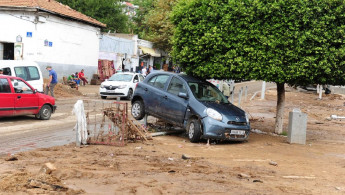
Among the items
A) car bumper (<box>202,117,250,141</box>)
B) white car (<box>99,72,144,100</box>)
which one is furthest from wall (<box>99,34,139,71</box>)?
car bumper (<box>202,117,250,141</box>)

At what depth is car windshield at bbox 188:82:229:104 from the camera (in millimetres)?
12461

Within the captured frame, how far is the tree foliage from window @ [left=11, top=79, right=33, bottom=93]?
201 inches

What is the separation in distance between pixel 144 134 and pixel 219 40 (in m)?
3.53

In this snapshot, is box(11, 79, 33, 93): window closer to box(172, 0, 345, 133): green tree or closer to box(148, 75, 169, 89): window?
box(148, 75, 169, 89): window

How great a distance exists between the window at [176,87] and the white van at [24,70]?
7818 millimetres

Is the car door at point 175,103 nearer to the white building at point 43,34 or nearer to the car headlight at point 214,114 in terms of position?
the car headlight at point 214,114

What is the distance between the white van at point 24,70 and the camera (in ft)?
58.1

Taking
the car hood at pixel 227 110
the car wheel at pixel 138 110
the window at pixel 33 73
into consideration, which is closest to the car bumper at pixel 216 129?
the car hood at pixel 227 110

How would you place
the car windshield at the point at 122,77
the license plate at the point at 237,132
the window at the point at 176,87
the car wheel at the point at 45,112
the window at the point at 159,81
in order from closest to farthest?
the license plate at the point at 237,132
the window at the point at 176,87
the window at the point at 159,81
the car wheel at the point at 45,112
the car windshield at the point at 122,77

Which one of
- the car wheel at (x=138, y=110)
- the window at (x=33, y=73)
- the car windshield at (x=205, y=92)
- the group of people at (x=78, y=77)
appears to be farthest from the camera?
the group of people at (x=78, y=77)

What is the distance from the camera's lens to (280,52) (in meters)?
12.2

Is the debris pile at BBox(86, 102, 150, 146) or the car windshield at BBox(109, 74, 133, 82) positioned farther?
the car windshield at BBox(109, 74, 133, 82)

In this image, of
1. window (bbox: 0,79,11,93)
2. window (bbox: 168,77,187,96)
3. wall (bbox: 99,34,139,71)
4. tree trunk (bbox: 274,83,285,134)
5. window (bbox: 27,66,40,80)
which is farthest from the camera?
wall (bbox: 99,34,139,71)

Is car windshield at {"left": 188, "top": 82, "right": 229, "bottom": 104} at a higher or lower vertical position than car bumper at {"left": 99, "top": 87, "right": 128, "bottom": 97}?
higher
